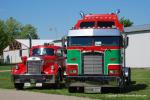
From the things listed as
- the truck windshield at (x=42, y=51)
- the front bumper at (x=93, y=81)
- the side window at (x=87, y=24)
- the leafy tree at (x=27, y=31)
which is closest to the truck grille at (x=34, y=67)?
the truck windshield at (x=42, y=51)

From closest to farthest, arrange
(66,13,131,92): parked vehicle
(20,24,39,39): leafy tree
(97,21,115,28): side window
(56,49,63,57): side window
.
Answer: (66,13,131,92): parked vehicle < (97,21,115,28): side window < (56,49,63,57): side window < (20,24,39,39): leafy tree

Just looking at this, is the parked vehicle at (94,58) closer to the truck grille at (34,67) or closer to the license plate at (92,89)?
the license plate at (92,89)

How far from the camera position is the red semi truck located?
24078 millimetres

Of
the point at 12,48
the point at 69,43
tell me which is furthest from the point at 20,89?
the point at 12,48

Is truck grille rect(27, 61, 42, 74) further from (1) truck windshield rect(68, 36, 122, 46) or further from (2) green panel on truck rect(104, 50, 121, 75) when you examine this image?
(2) green panel on truck rect(104, 50, 121, 75)

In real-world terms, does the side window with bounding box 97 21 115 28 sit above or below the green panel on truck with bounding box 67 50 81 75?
above

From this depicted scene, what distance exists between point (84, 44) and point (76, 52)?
520 mm

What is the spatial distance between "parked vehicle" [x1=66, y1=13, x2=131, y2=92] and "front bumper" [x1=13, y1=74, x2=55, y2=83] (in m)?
2.76

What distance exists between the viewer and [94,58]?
21062 mm

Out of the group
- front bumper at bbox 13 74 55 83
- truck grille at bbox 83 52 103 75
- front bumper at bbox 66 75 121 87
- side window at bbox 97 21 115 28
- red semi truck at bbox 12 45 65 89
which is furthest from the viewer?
red semi truck at bbox 12 45 65 89

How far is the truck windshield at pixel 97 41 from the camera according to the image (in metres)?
21.0

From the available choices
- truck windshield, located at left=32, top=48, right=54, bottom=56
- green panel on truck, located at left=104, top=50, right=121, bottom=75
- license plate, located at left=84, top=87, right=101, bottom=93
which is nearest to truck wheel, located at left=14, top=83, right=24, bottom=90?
truck windshield, located at left=32, top=48, right=54, bottom=56

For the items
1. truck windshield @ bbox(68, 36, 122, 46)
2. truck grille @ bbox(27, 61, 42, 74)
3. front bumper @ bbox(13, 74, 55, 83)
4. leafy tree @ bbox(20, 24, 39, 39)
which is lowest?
front bumper @ bbox(13, 74, 55, 83)

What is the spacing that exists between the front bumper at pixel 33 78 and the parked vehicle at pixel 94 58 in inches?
109
